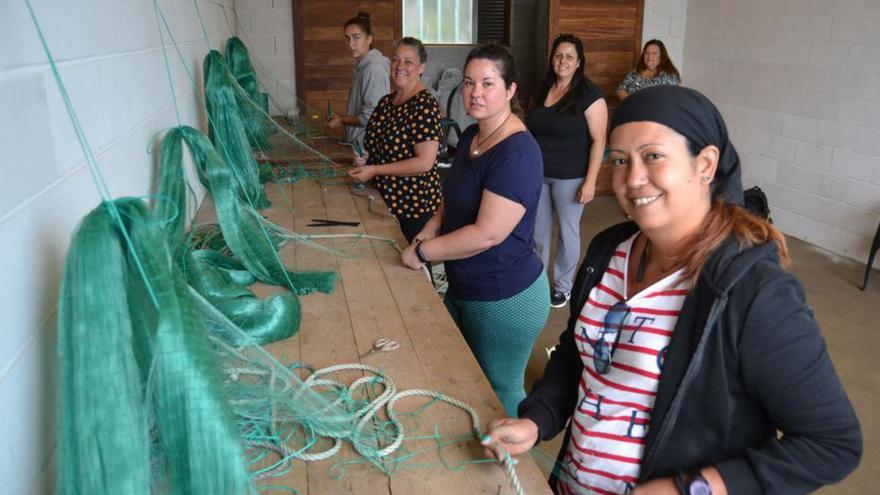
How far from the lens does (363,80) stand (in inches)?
152

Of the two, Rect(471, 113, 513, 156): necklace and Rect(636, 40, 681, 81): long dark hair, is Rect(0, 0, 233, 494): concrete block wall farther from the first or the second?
Rect(636, 40, 681, 81): long dark hair

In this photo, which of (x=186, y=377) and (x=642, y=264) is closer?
(x=186, y=377)

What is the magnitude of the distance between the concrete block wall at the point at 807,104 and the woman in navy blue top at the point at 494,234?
3.50 m

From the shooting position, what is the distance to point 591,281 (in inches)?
52.4

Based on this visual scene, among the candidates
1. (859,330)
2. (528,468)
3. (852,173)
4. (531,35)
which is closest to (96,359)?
(528,468)

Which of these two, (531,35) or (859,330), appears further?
(531,35)

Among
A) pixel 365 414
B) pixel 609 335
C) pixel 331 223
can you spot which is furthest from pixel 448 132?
pixel 609 335

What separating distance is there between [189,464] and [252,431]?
1.14 feet

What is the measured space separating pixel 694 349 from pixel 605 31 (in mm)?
5732

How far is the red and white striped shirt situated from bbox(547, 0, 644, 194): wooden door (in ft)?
17.3

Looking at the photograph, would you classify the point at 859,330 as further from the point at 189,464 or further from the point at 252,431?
the point at 189,464

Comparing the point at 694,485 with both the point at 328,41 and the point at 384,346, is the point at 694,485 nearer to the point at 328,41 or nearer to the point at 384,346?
the point at 384,346

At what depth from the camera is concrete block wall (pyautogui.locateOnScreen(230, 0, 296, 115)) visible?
5.88 meters

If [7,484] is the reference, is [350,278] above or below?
below
